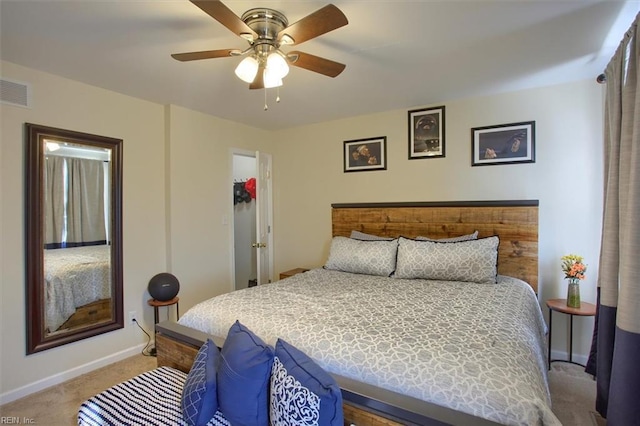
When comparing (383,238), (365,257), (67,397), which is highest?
(383,238)

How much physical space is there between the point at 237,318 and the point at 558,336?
280cm

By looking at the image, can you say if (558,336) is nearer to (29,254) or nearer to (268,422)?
(268,422)

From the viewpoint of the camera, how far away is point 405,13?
1.75 meters

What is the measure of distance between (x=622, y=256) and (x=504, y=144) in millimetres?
1874

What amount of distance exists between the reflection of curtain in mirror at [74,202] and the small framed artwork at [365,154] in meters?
2.49

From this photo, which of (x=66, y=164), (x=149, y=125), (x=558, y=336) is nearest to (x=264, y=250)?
(x=149, y=125)

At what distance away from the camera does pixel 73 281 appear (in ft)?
8.96

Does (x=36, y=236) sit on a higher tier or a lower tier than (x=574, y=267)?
higher

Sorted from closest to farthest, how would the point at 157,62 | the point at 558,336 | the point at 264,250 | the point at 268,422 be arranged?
the point at 268,422, the point at 157,62, the point at 558,336, the point at 264,250

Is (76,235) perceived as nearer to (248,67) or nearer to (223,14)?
(248,67)

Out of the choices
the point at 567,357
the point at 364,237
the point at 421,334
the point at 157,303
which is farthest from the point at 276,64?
the point at 567,357

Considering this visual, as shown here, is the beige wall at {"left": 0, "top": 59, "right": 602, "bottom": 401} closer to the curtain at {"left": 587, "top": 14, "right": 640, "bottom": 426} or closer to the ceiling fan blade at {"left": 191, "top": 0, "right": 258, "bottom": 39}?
the curtain at {"left": 587, "top": 14, "right": 640, "bottom": 426}

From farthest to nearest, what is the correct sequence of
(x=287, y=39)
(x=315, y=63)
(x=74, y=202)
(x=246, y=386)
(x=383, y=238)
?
(x=383, y=238) < (x=74, y=202) < (x=315, y=63) < (x=287, y=39) < (x=246, y=386)

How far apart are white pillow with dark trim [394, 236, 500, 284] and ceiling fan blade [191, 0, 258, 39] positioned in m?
2.08
